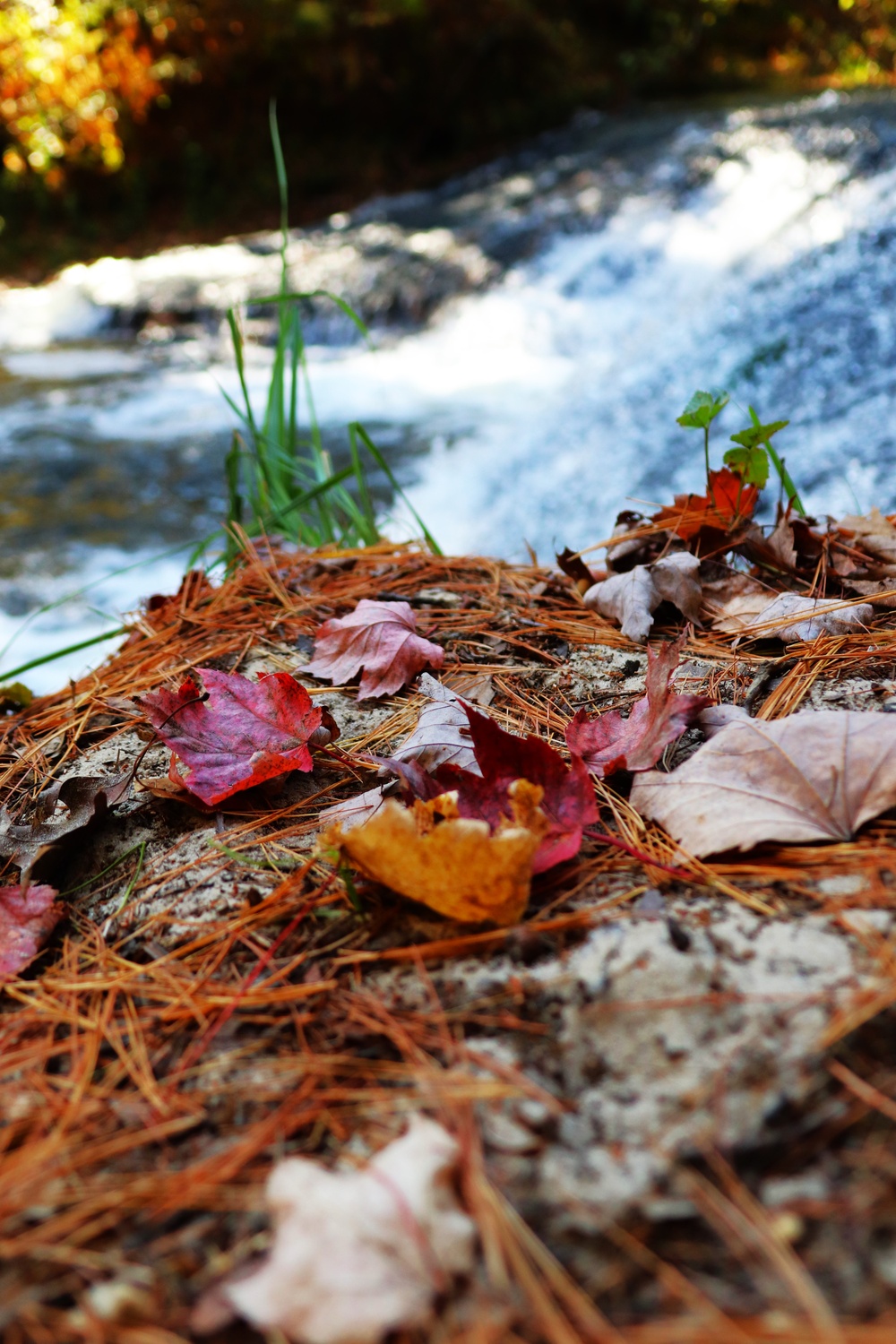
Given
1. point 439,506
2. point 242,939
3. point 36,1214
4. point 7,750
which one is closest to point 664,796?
point 242,939

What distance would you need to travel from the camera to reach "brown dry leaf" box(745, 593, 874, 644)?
1.28 meters

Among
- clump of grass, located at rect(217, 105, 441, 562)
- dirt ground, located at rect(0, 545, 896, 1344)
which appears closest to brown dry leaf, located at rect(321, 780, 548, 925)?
dirt ground, located at rect(0, 545, 896, 1344)

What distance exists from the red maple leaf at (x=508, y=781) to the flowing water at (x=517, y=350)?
3.17 feet

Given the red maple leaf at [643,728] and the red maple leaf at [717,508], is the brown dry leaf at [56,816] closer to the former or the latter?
the red maple leaf at [643,728]

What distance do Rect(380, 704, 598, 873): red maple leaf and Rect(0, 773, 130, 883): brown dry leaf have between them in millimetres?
407

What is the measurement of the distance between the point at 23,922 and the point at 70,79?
12443mm

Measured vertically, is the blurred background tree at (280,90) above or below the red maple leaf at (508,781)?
above

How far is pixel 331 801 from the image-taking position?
3.61 feet

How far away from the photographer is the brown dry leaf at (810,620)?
1.28m

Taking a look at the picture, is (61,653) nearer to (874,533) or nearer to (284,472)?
(284,472)

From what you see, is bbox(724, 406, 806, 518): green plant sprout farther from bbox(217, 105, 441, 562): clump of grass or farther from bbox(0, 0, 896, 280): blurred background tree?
bbox(0, 0, 896, 280): blurred background tree

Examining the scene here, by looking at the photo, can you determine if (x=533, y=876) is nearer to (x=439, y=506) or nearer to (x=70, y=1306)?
(x=70, y=1306)

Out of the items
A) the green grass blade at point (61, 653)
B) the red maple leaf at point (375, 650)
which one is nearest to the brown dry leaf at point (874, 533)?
the red maple leaf at point (375, 650)

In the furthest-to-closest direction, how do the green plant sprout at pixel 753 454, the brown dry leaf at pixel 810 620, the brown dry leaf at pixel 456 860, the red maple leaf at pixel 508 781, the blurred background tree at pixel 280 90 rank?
the blurred background tree at pixel 280 90, the green plant sprout at pixel 753 454, the brown dry leaf at pixel 810 620, the red maple leaf at pixel 508 781, the brown dry leaf at pixel 456 860
